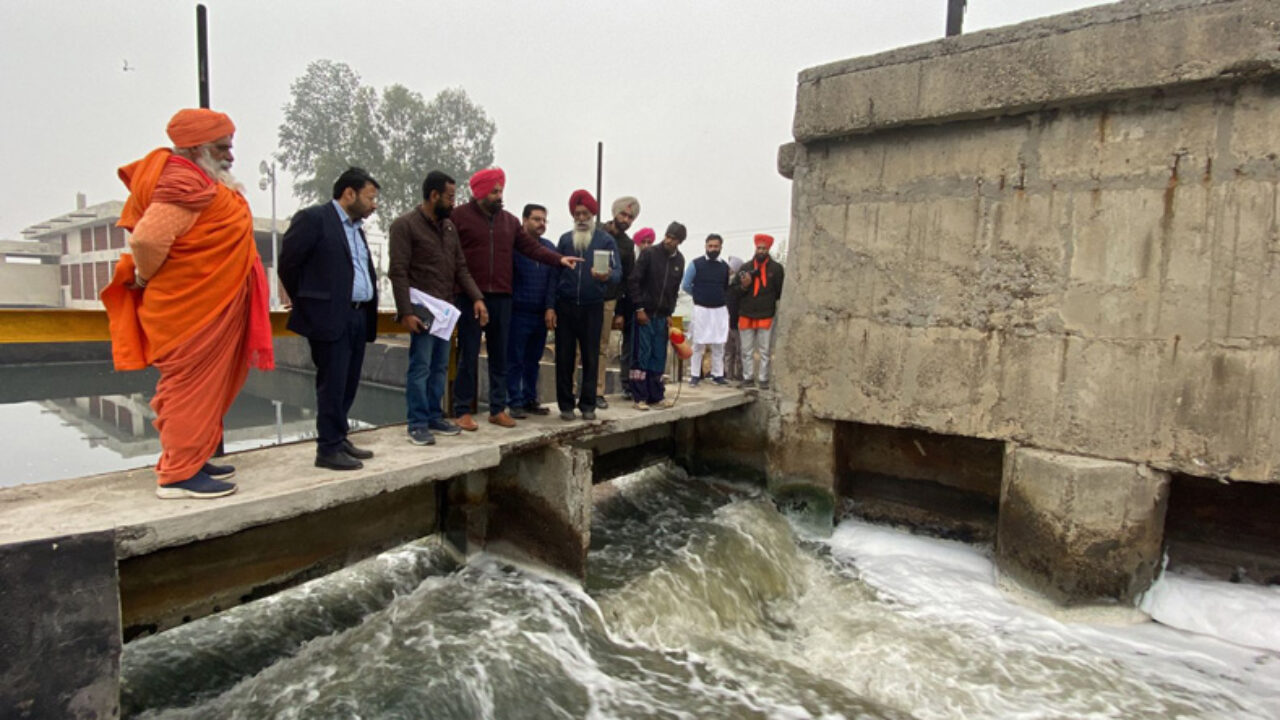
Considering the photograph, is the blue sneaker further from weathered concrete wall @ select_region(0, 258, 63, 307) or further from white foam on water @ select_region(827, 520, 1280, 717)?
weathered concrete wall @ select_region(0, 258, 63, 307)

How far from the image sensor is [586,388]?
497 centimetres

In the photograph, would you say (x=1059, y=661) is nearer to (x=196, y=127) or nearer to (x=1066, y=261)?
(x=1066, y=261)

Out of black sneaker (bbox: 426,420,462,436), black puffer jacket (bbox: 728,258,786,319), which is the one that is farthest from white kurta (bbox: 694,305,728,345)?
black sneaker (bbox: 426,420,462,436)

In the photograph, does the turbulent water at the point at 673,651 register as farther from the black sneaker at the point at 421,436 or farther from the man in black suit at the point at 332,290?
the man in black suit at the point at 332,290

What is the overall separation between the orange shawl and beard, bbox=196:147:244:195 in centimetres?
7

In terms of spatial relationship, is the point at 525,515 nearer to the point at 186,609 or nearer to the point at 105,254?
the point at 186,609

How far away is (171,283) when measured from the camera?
269 centimetres

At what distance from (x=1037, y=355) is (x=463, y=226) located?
13.3ft

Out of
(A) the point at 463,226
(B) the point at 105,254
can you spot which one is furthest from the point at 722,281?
(B) the point at 105,254

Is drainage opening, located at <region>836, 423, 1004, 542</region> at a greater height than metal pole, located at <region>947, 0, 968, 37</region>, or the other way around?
metal pole, located at <region>947, 0, 968, 37</region>

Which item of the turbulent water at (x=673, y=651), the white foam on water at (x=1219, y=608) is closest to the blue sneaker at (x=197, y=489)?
the turbulent water at (x=673, y=651)

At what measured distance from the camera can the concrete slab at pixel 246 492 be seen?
2.50m

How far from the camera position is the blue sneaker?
2.77m

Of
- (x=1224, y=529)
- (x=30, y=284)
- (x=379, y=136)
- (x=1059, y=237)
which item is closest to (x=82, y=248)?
(x=30, y=284)
